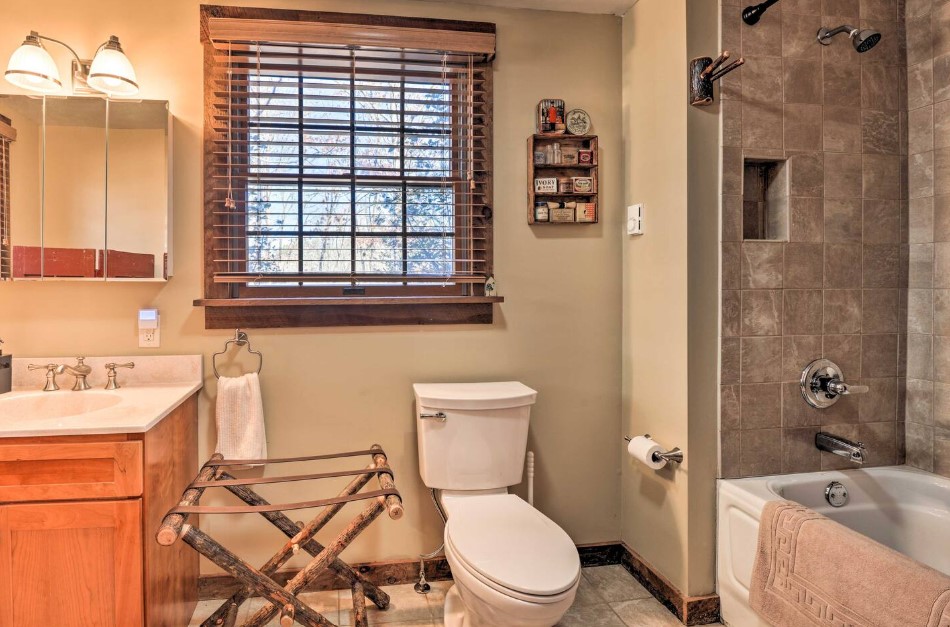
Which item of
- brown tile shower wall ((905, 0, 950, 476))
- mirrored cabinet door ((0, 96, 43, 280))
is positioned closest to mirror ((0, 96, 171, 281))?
mirrored cabinet door ((0, 96, 43, 280))

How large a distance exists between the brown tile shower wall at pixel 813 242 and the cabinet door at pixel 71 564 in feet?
6.24

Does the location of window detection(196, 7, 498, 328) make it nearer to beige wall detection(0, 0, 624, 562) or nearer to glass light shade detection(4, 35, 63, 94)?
beige wall detection(0, 0, 624, 562)

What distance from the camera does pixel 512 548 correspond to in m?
1.67

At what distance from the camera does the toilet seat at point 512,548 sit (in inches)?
59.7

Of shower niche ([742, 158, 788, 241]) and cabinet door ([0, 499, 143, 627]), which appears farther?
shower niche ([742, 158, 788, 241])

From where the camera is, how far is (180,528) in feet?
4.66

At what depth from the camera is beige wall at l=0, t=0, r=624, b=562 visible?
2.07m

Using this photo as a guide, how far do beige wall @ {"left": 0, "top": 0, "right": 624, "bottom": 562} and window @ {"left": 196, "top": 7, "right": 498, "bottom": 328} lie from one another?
2.8 inches

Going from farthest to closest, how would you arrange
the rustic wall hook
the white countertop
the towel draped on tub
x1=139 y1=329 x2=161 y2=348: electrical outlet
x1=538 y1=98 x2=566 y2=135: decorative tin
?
x1=538 y1=98 x2=566 y2=135: decorative tin
x1=139 y1=329 x2=161 y2=348: electrical outlet
the rustic wall hook
the white countertop
the towel draped on tub

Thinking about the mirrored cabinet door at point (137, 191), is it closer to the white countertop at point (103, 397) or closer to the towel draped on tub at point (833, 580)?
the white countertop at point (103, 397)

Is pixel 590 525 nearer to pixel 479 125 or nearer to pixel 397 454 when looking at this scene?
pixel 397 454

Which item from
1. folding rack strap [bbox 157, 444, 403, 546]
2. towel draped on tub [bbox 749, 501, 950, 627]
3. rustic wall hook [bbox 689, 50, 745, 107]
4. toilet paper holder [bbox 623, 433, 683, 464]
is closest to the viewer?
towel draped on tub [bbox 749, 501, 950, 627]

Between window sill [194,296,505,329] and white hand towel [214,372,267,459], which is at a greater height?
window sill [194,296,505,329]

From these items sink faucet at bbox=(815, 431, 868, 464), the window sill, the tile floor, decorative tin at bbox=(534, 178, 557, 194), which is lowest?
the tile floor
